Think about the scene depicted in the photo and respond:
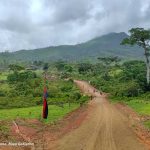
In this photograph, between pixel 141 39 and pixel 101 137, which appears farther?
pixel 141 39

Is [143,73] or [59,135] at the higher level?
[143,73]

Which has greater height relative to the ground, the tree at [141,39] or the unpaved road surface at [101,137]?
the tree at [141,39]

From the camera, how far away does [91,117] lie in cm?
4616

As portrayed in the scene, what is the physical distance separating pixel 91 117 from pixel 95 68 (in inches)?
4284

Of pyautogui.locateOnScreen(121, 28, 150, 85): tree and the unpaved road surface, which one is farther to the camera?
pyautogui.locateOnScreen(121, 28, 150, 85): tree

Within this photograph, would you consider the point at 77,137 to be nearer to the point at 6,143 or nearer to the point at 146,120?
the point at 6,143

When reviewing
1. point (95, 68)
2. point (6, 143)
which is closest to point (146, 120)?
point (6, 143)

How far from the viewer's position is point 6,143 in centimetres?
2916

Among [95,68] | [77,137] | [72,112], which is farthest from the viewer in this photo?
[95,68]

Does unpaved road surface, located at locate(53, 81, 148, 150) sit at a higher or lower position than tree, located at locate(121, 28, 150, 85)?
lower

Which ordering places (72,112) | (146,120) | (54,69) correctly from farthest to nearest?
(54,69)
(72,112)
(146,120)

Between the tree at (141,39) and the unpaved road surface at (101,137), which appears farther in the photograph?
the tree at (141,39)

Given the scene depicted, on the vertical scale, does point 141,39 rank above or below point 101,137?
above

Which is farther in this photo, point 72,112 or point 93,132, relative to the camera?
point 72,112
